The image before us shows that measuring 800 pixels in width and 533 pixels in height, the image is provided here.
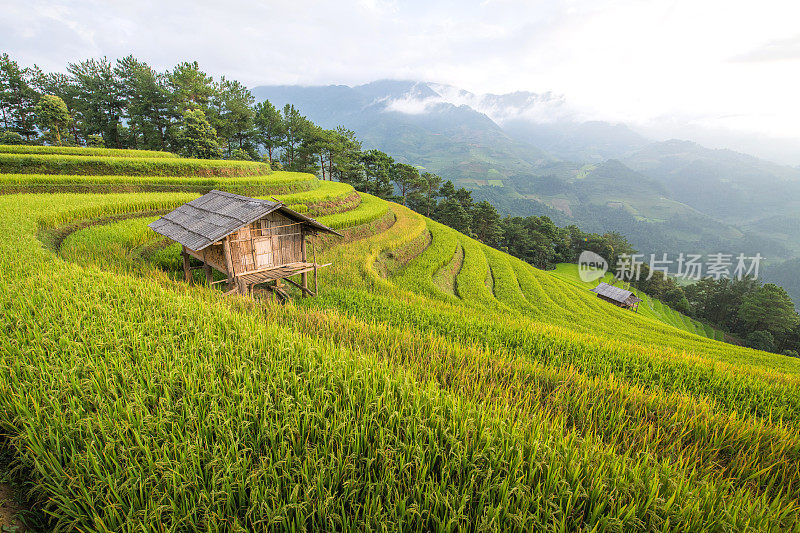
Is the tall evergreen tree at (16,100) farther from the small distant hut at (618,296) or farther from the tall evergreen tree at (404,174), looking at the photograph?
the small distant hut at (618,296)

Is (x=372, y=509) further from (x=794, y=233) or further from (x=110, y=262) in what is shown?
(x=794, y=233)

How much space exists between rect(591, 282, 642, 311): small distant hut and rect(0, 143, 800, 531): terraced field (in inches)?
1595

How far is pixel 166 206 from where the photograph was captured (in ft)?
54.9

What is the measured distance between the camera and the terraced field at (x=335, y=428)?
2279mm

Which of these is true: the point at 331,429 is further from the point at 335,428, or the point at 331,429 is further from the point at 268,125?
the point at 268,125

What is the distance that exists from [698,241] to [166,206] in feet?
704

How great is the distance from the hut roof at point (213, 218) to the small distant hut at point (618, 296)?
1801 inches

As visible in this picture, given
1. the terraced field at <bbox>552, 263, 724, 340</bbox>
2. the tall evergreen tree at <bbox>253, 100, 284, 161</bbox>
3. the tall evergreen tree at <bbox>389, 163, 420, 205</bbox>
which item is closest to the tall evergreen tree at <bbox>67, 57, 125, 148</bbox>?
the tall evergreen tree at <bbox>253, 100, 284, 161</bbox>

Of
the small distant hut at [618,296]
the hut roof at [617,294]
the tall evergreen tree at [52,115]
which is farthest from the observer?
the hut roof at [617,294]

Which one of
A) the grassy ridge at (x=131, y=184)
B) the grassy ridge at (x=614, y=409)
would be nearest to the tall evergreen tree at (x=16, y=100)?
the grassy ridge at (x=131, y=184)

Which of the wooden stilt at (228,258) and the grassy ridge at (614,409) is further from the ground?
the wooden stilt at (228,258)

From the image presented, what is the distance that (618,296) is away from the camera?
4281 centimetres

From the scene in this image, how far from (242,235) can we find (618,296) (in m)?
48.8

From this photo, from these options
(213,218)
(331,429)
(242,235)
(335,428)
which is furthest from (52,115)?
(335,428)
